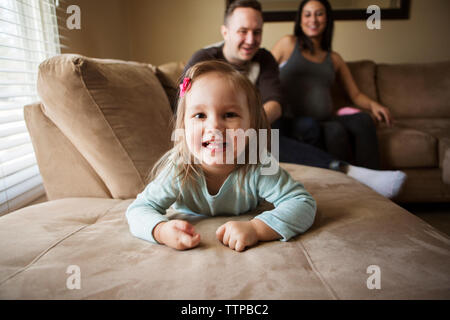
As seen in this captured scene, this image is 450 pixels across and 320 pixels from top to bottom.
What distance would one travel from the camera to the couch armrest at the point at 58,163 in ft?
3.57

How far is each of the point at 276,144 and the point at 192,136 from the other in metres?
0.88

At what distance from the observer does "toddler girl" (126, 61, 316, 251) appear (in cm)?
74

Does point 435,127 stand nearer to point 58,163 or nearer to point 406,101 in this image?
point 406,101

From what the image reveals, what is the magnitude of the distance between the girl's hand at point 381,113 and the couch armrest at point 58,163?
5.95ft

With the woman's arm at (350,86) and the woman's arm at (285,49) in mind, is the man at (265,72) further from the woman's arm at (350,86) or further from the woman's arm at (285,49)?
the woman's arm at (350,86)

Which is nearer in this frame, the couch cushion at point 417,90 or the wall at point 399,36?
the couch cushion at point 417,90

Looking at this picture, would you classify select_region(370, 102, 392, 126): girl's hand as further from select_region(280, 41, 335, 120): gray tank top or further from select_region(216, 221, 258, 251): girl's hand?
select_region(216, 221, 258, 251): girl's hand

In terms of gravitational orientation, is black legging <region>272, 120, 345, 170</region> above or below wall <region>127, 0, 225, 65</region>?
below

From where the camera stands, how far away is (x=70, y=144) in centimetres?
112

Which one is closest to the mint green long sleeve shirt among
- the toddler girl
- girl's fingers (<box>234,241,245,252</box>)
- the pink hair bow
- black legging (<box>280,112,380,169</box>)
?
the toddler girl

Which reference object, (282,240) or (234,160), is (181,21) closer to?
(234,160)

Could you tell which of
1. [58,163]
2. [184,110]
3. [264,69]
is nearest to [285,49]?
[264,69]

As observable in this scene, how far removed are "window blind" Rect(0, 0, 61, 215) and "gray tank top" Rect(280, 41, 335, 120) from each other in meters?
1.41

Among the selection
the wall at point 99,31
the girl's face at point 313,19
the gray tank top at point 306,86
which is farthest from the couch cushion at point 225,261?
the girl's face at point 313,19
